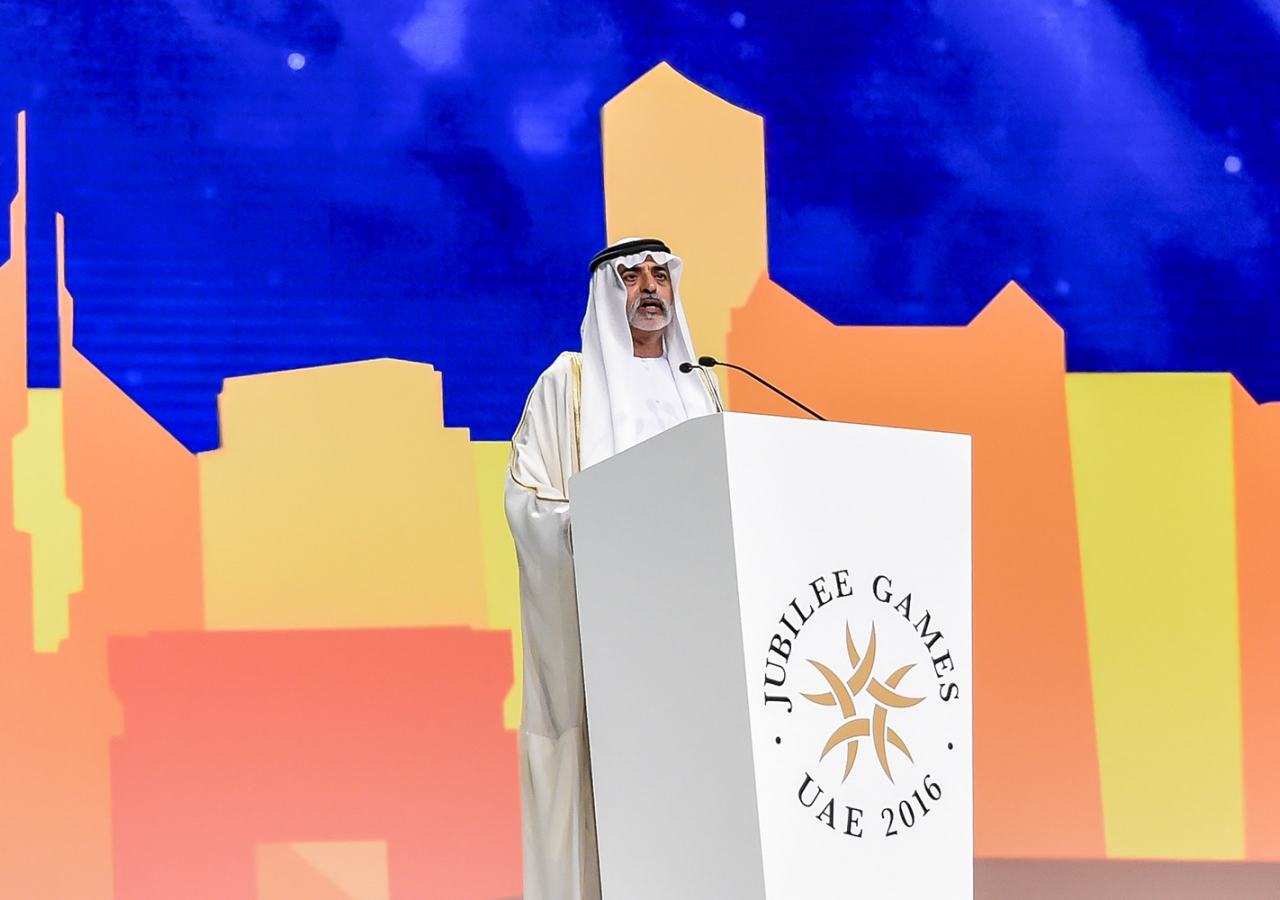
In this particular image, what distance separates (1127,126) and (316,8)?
2.19 meters

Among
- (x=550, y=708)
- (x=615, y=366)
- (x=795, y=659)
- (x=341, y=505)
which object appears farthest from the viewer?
(x=341, y=505)

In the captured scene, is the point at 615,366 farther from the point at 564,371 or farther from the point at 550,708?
the point at 550,708

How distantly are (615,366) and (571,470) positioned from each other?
232 millimetres

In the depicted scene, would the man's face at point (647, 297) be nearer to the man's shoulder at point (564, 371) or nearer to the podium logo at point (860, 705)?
the man's shoulder at point (564, 371)

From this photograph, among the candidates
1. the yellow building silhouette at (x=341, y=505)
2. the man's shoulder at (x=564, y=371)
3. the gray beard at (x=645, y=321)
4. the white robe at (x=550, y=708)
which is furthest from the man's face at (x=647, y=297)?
the yellow building silhouette at (x=341, y=505)

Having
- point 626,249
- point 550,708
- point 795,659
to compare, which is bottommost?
point 550,708

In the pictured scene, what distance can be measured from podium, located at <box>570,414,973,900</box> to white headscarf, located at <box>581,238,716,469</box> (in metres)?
0.55

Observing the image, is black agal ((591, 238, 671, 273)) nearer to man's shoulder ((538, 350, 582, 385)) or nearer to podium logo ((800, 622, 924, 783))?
man's shoulder ((538, 350, 582, 385))

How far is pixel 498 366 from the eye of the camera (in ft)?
10.7

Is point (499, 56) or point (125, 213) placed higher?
point (499, 56)

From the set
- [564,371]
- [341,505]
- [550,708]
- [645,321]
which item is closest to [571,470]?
[564,371]

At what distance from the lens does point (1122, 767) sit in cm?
330

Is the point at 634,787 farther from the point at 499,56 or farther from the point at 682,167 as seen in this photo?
the point at 499,56

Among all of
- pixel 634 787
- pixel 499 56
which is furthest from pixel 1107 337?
pixel 634 787
